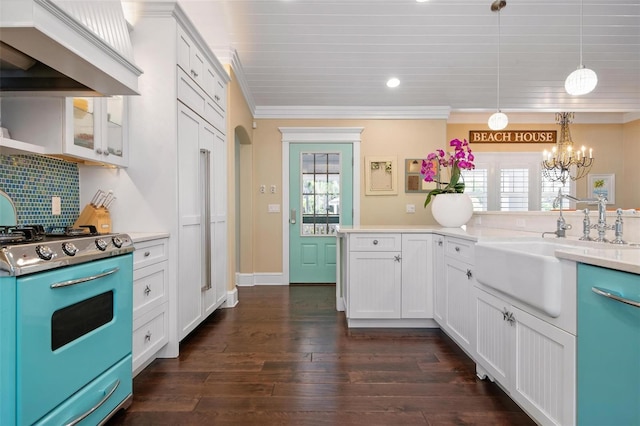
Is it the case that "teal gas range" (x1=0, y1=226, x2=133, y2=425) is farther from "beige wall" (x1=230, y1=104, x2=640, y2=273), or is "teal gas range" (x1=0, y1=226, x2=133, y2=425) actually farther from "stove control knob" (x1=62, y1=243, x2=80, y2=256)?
"beige wall" (x1=230, y1=104, x2=640, y2=273)

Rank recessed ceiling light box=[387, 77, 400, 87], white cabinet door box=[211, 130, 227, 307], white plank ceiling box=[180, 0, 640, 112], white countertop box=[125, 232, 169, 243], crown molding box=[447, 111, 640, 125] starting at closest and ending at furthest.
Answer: white countertop box=[125, 232, 169, 243] < white plank ceiling box=[180, 0, 640, 112] < white cabinet door box=[211, 130, 227, 307] < recessed ceiling light box=[387, 77, 400, 87] < crown molding box=[447, 111, 640, 125]

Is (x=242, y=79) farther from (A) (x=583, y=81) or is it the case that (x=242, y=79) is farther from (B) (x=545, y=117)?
(B) (x=545, y=117)

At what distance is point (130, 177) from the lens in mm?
2330

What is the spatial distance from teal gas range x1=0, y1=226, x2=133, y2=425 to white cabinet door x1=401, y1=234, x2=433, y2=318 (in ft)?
6.91

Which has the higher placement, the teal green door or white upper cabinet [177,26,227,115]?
white upper cabinet [177,26,227,115]

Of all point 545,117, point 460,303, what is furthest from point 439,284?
point 545,117

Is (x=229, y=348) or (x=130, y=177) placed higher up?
(x=130, y=177)

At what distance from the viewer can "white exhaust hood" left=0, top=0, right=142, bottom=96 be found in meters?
1.23

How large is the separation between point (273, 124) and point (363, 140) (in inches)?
54.2

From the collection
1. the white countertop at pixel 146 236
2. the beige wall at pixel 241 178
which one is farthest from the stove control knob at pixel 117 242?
the beige wall at pixel 241 178

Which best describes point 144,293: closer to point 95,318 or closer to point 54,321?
point 95,318

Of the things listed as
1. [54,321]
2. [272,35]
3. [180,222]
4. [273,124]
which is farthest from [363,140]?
[54,321]

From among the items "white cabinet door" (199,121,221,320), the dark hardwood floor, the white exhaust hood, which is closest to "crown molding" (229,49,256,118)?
"white cabinet door" (199,121,221,320)

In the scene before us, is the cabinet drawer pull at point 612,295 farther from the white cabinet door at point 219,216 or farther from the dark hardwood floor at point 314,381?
the white cabinet door at point 219,216
